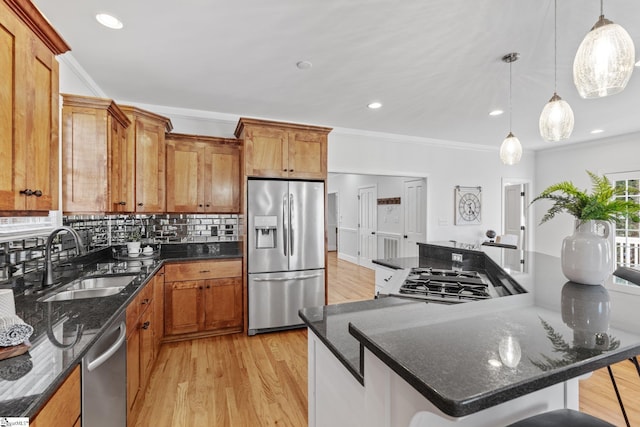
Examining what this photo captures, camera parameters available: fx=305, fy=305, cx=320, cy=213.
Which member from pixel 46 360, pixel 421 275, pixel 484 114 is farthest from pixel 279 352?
pixel 484 114

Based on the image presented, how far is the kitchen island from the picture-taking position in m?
0.61

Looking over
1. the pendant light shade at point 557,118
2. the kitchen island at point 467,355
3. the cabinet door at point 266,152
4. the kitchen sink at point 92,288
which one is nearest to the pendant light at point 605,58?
the pendant light shade at point 557,118

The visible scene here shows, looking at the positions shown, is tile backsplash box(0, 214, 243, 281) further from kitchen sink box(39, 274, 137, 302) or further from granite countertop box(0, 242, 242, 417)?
kitchen sink box(39, 274, 137, 302)

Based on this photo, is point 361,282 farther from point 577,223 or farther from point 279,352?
point 577,223

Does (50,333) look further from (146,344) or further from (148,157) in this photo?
(148,157)

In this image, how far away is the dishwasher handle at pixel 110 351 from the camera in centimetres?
127

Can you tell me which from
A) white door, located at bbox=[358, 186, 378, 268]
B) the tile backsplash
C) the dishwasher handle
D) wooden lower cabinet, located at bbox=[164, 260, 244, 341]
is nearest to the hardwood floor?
wooden lower cabinet, located at bbox=[164, 260, 244, 341]

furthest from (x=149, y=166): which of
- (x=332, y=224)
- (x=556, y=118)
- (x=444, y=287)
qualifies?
(x=332, y=224)

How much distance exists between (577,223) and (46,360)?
7.68 ft

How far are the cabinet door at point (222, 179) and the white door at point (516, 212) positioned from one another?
18.8 feet

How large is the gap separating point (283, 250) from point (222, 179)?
1166 millimetres

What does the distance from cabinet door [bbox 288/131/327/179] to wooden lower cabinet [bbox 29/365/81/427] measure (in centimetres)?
275

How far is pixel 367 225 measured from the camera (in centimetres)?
761

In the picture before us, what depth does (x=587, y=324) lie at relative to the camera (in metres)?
0.93
